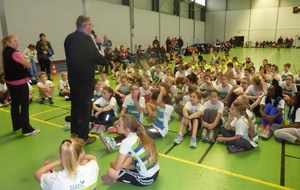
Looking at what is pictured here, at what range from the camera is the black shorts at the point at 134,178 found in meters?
2.75

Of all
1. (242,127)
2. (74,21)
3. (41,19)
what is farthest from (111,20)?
(242,127)

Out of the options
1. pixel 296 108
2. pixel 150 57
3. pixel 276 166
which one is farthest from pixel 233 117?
pixel 150 57

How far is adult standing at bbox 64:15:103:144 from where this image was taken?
3.30m

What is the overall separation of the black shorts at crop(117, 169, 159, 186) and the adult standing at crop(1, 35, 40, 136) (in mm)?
2433

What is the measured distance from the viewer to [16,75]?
157 inches

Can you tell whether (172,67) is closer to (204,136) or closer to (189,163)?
(204,136)

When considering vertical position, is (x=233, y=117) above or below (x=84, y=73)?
below

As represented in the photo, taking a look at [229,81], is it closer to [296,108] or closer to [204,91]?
[204,91]

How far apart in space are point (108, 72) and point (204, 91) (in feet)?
22.1

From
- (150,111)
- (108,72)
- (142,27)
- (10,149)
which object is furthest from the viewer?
(142,27)

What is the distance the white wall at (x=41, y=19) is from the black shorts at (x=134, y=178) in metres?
10.4

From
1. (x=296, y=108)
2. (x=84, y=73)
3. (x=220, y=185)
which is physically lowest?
(x=220, y=185)

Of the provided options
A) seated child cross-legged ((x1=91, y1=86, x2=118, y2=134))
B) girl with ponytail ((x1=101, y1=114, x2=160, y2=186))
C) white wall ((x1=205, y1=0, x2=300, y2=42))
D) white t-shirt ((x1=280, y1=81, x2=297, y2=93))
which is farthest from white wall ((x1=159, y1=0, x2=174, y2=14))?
girl with ponytail ((x1=101, y1=114, x2=160, y2=186))

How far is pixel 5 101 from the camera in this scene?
6.42m
